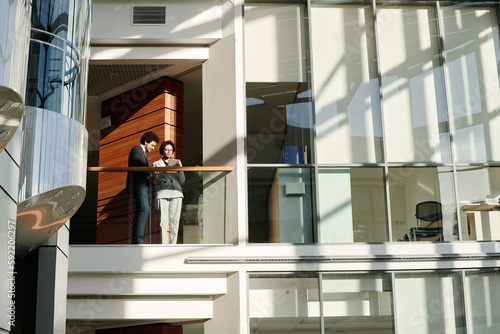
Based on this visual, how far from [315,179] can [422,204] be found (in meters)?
1.67

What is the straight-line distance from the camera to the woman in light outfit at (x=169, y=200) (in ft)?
33.0

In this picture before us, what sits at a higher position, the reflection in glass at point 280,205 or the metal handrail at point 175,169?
the metal handrail at point 175,169

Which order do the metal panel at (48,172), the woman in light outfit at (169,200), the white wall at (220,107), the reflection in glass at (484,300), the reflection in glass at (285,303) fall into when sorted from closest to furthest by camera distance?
the metal panel at (48,172) → the woman in light outfit at (169,200) → the reflection in glass at (285,303) → the reflection in glass at (484,300) → the white wall at (220,107)

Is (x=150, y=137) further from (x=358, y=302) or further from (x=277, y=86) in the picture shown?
(x=358, y=302)

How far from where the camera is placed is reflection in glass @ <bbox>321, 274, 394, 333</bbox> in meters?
10.3

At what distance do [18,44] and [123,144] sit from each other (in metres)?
9.34

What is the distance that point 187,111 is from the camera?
14398 mm

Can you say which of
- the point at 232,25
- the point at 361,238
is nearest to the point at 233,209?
the point at 361,238

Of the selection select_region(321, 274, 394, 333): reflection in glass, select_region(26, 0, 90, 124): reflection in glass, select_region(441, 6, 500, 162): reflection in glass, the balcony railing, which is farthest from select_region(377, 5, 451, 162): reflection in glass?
select_region(26, 0, 90, 124): reflection in glass

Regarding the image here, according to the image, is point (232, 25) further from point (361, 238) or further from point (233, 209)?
point (361, 238)

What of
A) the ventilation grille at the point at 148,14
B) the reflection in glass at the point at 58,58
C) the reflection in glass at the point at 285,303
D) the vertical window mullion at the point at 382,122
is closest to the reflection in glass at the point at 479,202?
the vertical window mullion at the point at 382,122

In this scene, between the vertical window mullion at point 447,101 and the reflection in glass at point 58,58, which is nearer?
the reflection in glass at point 58,58

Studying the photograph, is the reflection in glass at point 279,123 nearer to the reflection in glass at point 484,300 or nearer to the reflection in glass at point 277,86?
the reflection in glass at point 277,86

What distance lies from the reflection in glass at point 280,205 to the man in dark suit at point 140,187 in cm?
154
